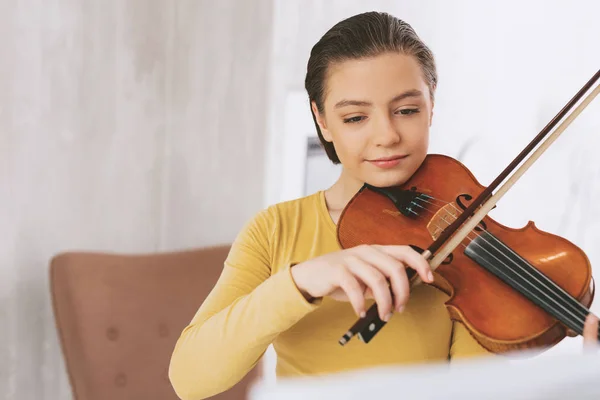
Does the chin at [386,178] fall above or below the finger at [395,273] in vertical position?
above

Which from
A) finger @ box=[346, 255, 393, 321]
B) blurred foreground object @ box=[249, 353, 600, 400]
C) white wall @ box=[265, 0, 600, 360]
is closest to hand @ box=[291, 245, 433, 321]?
finger @ box=[346, 255, 393, 321]

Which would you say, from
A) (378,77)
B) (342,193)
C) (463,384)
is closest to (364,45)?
(378,77)

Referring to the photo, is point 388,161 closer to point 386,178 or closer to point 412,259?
point 386,178

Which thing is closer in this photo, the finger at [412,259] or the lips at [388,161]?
the finger at [412,259]

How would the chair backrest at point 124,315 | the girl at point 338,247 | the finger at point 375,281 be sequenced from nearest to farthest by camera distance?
the finger at point 375,281 < the girl at point 338,247 < the chair backrest at point 124,315

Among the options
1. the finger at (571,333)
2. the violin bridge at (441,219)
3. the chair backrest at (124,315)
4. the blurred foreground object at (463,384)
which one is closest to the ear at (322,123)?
the violin bridge at (441,219)

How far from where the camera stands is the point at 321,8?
1153 mm

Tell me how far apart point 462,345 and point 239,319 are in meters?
0.21

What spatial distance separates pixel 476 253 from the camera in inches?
22.0

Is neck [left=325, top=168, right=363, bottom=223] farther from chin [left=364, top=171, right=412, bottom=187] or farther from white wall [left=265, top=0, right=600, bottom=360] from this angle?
white wall [left=265, top=0, right=600, bottom=360]

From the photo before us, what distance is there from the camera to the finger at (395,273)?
452 millimetres

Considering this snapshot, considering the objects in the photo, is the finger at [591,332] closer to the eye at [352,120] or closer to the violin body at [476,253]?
the violin body at [476,253]

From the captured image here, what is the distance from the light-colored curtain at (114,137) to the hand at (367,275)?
0.80 metres

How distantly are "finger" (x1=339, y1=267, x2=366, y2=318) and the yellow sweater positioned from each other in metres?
0.05
